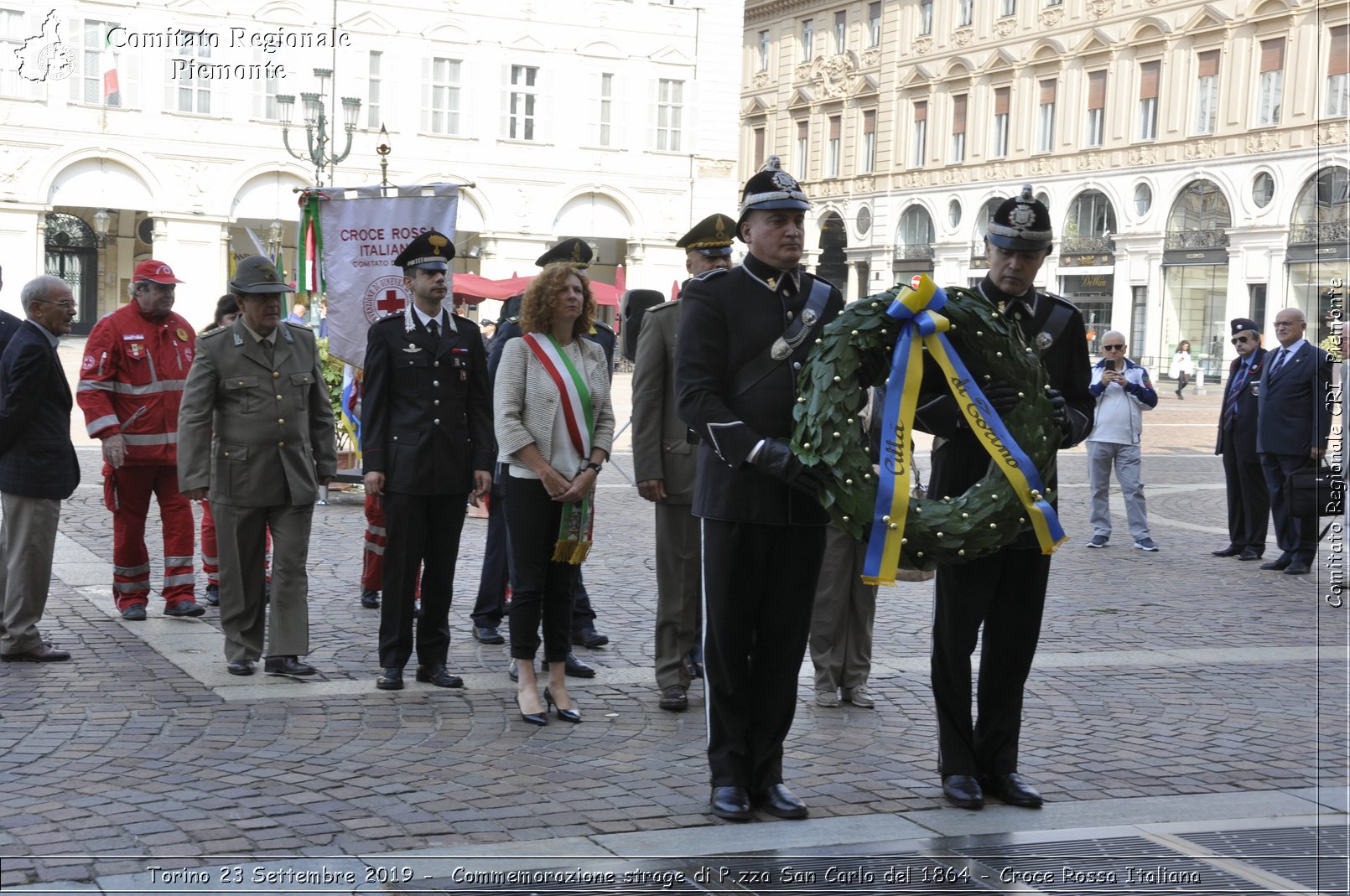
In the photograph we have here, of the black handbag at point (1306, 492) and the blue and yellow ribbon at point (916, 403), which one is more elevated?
the blue and yellow ribbon at point (916, 403)

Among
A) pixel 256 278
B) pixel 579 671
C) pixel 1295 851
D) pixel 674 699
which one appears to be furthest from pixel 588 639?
pixel 1295 851

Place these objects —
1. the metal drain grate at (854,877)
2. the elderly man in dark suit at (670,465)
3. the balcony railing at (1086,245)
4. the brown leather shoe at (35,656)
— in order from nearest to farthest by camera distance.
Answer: the metal drain grate at (854,877) < the elderly man in dark suit at (670,465) < the brown leather shoe at (35,656) < the balcony railing at (1086,245)

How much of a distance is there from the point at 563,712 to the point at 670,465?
1239 mm

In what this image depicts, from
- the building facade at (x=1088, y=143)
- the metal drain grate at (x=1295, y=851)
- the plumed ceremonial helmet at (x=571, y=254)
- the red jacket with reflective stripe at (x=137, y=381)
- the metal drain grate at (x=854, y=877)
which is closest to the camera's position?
the metal drain grate at (x=854, y=877)

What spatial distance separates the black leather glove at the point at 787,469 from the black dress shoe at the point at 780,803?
1.06 m

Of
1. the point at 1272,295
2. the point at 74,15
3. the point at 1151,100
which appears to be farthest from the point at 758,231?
the point at 1151,100

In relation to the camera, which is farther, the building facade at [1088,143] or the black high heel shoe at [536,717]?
the building facade at [1088,143]

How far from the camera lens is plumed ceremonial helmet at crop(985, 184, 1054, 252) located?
5.12 m

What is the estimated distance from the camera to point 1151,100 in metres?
44.8

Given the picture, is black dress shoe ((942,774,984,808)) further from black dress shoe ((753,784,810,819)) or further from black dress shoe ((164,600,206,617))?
black dress shoe ((164,600,206,617))

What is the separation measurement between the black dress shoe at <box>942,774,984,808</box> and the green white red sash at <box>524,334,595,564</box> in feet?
6.29

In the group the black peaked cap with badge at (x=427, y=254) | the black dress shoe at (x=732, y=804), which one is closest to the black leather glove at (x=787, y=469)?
the black dress shoe at (x=732, y=804)

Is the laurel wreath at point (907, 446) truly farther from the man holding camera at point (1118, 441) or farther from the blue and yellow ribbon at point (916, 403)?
the man holding camera at point (1118, 441)

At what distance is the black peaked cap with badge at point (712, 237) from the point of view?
21.7 feet
